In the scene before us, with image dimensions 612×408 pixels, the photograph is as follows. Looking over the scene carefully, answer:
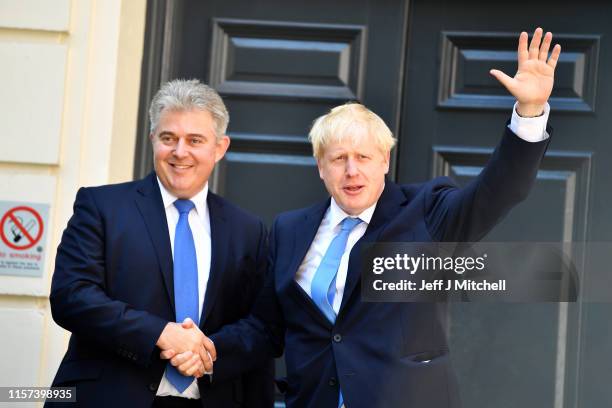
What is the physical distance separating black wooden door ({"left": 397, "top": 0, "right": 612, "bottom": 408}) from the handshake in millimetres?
1564

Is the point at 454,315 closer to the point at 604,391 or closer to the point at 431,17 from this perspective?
the point at 604,391

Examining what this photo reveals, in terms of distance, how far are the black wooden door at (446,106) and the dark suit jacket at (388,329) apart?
4.29 ft

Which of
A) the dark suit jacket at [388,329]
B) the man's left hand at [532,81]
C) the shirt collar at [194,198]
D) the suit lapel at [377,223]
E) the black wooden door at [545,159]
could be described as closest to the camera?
the man's left hand at [532,81]

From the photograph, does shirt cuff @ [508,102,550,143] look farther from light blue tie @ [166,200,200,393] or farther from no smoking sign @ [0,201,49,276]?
no smoking sign @ [0,201,49,276]

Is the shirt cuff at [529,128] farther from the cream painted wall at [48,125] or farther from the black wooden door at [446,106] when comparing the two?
the cream painted wall at [48,125]

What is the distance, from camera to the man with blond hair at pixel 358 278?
311 centimetres

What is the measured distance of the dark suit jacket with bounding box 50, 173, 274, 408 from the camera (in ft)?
10.6

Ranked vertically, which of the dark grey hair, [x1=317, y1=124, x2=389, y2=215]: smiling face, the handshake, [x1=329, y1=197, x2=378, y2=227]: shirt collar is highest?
the dark grey hair

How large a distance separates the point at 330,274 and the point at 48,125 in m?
1.77

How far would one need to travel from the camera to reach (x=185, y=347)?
3.24 meters

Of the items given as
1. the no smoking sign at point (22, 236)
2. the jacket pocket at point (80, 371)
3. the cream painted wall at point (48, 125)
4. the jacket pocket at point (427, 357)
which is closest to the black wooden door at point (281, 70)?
the cream painted wall at point (48, 125)

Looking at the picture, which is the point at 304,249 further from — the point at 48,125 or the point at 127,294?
the point at 48,125

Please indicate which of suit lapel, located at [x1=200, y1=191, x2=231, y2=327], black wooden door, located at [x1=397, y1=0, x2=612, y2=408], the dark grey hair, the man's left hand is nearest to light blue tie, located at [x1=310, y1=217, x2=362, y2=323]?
suit lapel, located at [x1=200, y1=191, x2=231, y2=327]

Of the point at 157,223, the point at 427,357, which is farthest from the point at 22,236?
the point at 427,357
